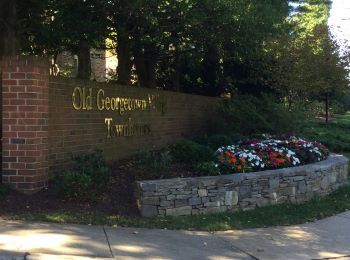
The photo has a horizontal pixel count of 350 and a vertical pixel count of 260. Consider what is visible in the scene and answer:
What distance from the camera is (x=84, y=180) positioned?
7.57m

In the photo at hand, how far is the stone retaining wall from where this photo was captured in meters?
7.75

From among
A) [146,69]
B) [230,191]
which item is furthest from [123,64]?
[230,191]

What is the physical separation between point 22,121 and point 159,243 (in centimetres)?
276

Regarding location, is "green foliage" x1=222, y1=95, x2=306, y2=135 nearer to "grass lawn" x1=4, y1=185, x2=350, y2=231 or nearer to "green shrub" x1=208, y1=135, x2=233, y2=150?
"green shrub" x1=208, y1=135, x2=233, y2=150

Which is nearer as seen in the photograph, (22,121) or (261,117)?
(22,121)

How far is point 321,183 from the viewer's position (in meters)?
10.3

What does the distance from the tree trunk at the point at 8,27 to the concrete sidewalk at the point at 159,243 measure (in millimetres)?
4518

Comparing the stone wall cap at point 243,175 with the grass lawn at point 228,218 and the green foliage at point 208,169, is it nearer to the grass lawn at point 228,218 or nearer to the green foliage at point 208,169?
the green foliage at point 208,169

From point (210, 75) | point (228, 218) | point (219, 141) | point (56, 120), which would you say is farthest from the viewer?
point (210, 75)

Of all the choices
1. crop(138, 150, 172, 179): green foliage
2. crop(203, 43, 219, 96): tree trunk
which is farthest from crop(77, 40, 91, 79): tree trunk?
crop(203, 43, 219, 96): tree trunk

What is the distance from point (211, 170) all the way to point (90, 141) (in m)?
2.27

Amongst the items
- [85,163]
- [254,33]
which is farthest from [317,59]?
[85,163]

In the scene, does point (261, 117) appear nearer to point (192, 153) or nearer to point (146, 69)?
point (146, 69)

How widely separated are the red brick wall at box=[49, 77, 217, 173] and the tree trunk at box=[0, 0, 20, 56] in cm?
189
